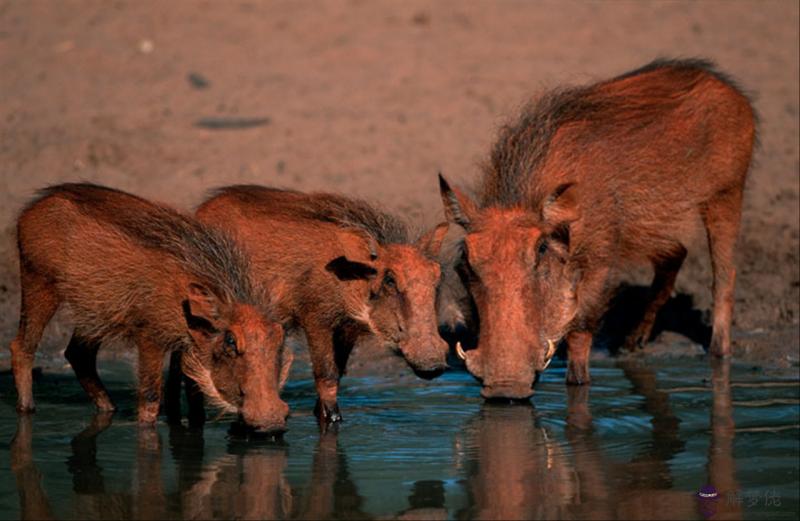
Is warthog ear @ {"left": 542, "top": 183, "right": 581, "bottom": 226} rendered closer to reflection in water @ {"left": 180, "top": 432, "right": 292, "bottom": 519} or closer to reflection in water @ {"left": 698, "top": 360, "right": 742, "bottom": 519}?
reflection in water @ {"left": 698, "top": 360, "right": 742, "bottom": 519}

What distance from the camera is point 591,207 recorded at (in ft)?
23.1

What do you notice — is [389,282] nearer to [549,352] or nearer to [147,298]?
[549,352]

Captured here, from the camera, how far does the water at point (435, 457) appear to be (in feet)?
16.9

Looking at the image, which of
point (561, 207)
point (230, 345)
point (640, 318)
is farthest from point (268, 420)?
point (640, 318)

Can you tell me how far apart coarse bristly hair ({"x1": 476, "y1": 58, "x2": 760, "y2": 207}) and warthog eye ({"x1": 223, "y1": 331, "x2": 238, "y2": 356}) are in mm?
1381

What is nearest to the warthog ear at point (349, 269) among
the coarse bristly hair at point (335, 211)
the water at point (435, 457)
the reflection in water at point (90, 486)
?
the coarse bristly hair at point (335, 211)

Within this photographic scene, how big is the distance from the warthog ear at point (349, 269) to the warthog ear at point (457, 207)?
1.36ft

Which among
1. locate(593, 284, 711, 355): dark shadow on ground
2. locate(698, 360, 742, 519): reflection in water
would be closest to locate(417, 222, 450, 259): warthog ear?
locate(698, 360, 742, 519): reflection in water

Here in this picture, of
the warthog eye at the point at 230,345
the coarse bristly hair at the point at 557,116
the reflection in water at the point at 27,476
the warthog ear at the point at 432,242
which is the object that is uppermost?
the coarse bristly hair at the point at 557,116

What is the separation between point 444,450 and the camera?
19.4 ft

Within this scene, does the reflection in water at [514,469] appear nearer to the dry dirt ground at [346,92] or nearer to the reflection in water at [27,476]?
the reflection in water at [27,476]

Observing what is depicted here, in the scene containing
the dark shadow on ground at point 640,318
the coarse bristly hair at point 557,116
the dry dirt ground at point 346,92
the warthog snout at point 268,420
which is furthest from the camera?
the dry dirt ground at point 346,92

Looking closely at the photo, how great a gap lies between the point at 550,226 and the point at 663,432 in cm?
98

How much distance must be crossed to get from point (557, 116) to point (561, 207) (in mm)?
871
